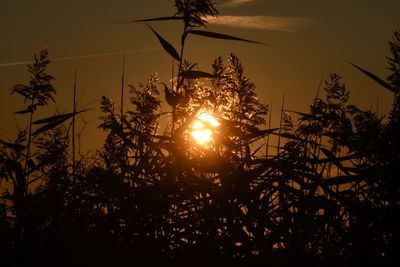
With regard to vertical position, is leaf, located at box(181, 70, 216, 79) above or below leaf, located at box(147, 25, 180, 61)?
below

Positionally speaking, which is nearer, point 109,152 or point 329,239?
point 329,239

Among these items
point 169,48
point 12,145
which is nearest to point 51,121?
point 12,145

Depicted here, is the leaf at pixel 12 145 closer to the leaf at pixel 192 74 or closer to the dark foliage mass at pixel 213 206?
the dark foliage mass at pixel 213 206

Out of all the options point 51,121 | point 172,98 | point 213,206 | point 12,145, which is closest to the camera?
point 213,206

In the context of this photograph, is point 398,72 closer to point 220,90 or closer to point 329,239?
point 329,239

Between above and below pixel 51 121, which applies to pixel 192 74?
above

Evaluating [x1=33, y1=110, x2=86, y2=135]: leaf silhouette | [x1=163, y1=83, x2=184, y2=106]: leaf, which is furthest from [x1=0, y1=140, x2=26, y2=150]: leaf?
[x1=163, y1=83, x2=184, y2=106]: leaf

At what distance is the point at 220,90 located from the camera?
438cm

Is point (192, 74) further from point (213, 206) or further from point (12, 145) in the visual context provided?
point (12, 145)

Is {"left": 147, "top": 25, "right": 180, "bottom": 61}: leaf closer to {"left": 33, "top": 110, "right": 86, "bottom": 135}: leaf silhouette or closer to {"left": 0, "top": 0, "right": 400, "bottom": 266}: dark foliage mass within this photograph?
{"left": 0, "top": 0, "right": 400, "bottom": 266}: dark foliage mass

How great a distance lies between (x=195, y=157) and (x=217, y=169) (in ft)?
0.55

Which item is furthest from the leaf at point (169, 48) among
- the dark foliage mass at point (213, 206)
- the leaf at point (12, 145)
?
the leaf at point (12, 145)

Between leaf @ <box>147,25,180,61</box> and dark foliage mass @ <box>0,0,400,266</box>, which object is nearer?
dark foliage mass @ <box>0,0,400,266</box>

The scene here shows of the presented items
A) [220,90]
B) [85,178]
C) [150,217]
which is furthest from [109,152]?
[220,90]
